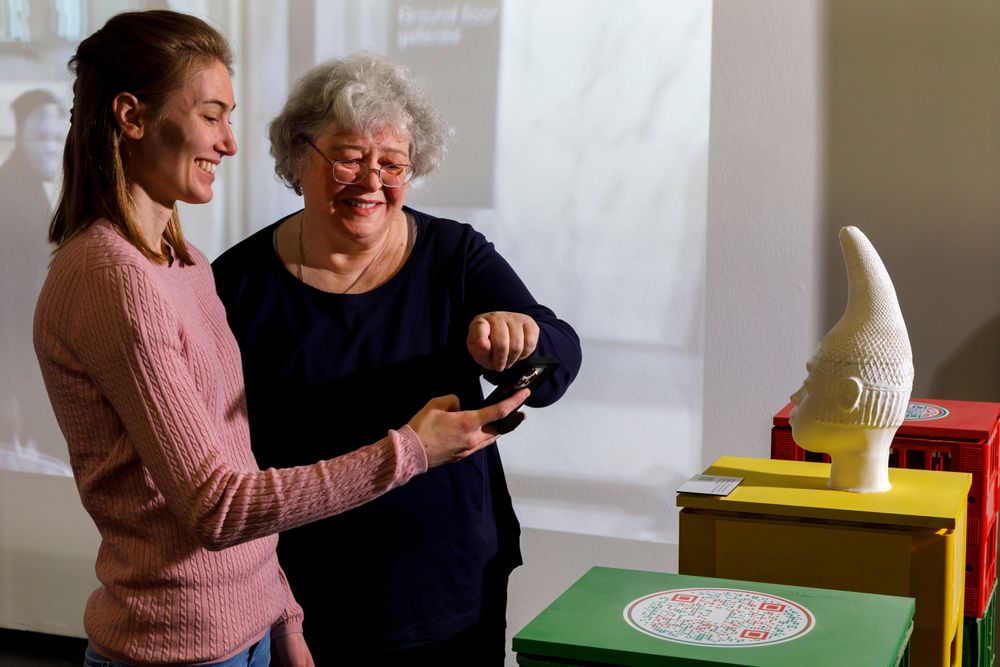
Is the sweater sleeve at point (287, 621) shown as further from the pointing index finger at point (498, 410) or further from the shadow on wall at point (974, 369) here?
the shadow on wall at point (974, 369)

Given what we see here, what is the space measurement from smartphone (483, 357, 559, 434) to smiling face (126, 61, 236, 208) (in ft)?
1.40

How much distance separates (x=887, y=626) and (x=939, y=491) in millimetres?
476

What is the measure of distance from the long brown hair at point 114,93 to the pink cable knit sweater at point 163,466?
0.11ft

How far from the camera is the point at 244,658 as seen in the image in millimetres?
1243

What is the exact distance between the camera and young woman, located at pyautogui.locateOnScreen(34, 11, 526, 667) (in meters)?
1.07

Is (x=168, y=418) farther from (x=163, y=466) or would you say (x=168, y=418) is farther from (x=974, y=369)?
(x=974, y=369)

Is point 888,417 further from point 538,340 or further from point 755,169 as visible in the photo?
point 755,169

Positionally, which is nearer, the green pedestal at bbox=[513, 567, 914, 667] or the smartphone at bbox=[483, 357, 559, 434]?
the green pedestal at bbox=[513, 567, 914, 667]

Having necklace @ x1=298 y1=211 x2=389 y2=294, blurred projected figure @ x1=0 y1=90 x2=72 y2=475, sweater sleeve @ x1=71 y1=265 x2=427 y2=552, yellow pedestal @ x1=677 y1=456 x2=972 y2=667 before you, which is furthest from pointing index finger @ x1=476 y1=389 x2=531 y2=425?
blurred projected figure @ x1=0 y1=90 x2=72 y2=475

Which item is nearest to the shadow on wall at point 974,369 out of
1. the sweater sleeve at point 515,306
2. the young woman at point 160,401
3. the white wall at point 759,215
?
the white wall at point 759,215

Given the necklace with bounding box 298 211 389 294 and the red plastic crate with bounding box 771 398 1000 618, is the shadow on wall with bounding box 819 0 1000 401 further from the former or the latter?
the necklace with bounding box 298 211 389 294

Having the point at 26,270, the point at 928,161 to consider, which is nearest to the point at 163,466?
the point at 928,161

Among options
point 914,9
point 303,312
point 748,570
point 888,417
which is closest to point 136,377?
point 303,312

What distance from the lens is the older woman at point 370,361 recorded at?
5.24 feet
